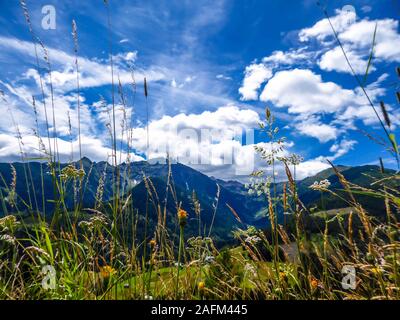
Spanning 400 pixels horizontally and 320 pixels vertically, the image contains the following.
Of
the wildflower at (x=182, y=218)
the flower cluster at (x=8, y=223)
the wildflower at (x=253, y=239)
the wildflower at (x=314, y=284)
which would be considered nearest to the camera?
the wildflower at (x=182, y=218)

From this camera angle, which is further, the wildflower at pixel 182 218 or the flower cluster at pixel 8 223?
the flower cluster at pixel 8 223

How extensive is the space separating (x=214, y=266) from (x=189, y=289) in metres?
0.60

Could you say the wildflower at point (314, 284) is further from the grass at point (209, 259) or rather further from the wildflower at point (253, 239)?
the wildflower at point (253, 239)

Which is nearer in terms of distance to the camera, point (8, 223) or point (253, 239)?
point (8, 223)

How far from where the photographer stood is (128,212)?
4.14 m
